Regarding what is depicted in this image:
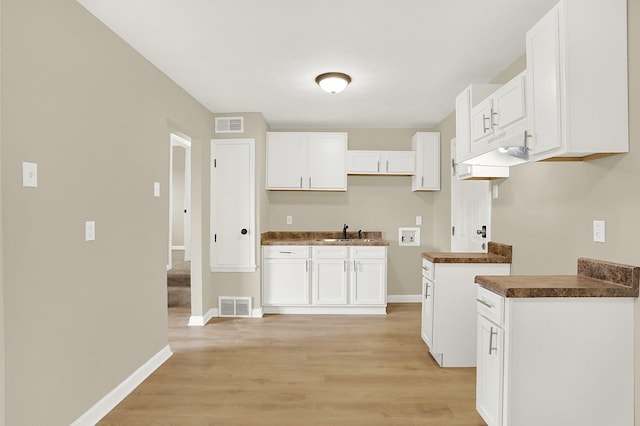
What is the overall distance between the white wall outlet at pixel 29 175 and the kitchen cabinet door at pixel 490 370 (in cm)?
248

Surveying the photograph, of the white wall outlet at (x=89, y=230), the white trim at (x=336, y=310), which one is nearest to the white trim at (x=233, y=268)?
the white trim at (x=336, y=310)

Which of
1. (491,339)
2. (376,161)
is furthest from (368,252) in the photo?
(491,339)

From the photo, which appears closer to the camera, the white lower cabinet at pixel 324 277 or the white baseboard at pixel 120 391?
the white baseboard at pixel 120 391

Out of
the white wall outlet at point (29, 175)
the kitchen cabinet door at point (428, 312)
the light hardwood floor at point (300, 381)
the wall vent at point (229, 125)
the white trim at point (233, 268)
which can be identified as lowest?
the light hardwood floor at point (300, 381)

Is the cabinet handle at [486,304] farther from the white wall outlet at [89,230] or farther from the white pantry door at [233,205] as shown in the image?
the white pantry door at [233,205]

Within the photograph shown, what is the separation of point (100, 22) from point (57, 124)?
0.83m

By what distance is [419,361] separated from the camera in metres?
3.08

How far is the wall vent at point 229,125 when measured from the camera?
4324 mm

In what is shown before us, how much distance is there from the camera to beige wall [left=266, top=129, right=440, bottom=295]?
5.05 m

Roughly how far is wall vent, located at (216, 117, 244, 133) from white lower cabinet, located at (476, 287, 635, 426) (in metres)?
3.54

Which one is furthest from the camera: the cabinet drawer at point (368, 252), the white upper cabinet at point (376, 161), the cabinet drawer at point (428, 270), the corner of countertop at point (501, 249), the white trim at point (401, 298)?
the white trim at point (401, 298)

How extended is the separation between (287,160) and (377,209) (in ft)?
4.86

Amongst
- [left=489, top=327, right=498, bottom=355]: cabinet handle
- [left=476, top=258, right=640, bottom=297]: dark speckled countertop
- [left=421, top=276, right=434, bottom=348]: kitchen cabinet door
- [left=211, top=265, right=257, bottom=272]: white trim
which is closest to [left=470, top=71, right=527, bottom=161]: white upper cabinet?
[left=476, top=258, right=640, bottom=297]: dark speckled countertop

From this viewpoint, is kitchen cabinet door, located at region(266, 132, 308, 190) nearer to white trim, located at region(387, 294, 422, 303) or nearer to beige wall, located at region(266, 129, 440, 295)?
beige wall, located at region(266, 129, 440, 295)
